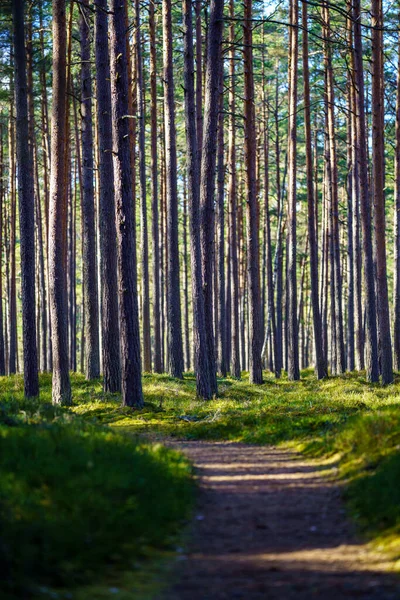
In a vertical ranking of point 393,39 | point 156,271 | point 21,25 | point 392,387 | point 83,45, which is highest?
point 393,39

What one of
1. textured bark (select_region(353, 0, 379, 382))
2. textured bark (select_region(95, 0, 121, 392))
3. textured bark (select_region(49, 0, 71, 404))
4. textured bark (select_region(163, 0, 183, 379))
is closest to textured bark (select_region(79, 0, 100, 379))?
textured bark (select_region(163, 0, 183, 379))

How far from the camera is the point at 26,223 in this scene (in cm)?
1540

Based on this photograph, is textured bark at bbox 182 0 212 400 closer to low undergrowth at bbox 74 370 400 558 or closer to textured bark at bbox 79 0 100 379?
low undergrowth at bbox 74 370 400 558

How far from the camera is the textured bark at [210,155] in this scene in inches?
646

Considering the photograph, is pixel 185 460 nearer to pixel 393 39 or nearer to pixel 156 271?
pixel 156 271

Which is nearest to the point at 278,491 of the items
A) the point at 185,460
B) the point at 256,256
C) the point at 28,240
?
the point at 185,460

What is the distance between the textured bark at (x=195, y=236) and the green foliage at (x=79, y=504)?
8223 millimetres

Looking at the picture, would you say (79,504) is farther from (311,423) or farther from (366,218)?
→ (366,218)

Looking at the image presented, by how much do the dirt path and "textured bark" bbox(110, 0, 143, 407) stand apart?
513 centimetres

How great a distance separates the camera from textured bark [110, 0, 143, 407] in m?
13.8

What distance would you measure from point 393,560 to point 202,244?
12322 millimetres

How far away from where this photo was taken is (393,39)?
30.4 metres

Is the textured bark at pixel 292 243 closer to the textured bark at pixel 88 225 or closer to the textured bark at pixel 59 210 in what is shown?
the textured bark at pixel 88 225

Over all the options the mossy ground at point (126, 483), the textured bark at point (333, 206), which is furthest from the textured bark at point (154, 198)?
the mossy ground at point (126, 483)
